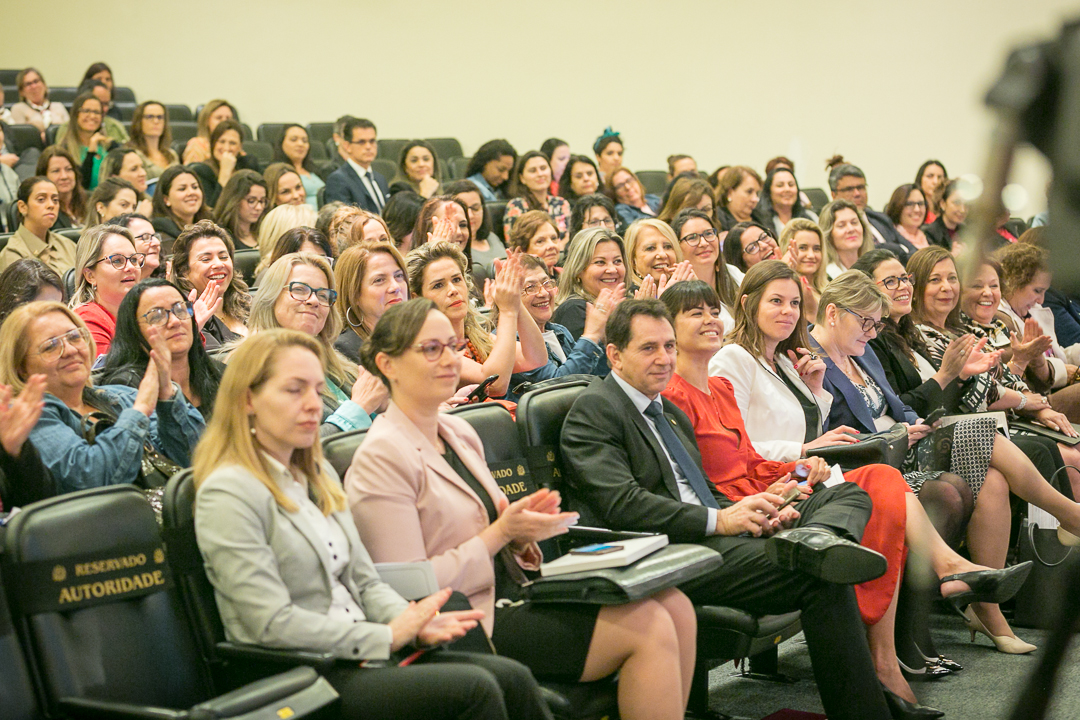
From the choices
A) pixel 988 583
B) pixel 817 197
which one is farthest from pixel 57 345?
pixel 817 197

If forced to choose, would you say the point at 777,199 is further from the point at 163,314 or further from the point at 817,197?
the point at 163,314

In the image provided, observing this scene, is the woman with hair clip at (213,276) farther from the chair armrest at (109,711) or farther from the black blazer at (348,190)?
the black blazer at (348,190)

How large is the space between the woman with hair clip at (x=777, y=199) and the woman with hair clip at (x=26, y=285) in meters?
3.72

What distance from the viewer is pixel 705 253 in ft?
14.0

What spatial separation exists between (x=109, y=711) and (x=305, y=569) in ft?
1.22

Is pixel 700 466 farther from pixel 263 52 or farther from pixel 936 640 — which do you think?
pixel 263 52

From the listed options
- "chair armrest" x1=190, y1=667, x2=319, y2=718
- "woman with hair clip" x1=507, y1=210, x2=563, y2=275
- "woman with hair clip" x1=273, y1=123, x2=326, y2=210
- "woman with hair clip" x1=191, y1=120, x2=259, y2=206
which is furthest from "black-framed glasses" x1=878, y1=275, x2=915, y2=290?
"woman with hair clip" x1=191, y1=120, x2=259, y2=206

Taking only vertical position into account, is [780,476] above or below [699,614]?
above

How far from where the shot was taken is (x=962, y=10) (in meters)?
7.29

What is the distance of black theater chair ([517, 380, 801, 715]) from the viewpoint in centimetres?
229

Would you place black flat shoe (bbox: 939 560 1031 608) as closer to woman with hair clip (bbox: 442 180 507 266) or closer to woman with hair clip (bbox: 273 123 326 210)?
woman with hair clip (bbox: 442 180 507 266)

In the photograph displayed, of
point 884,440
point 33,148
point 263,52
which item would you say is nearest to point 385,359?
A: point 884,440

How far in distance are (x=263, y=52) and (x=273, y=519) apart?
770cm

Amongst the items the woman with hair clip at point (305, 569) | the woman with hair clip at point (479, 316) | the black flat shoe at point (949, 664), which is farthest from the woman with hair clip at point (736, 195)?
the woman with hair clip at point (305, 569)
